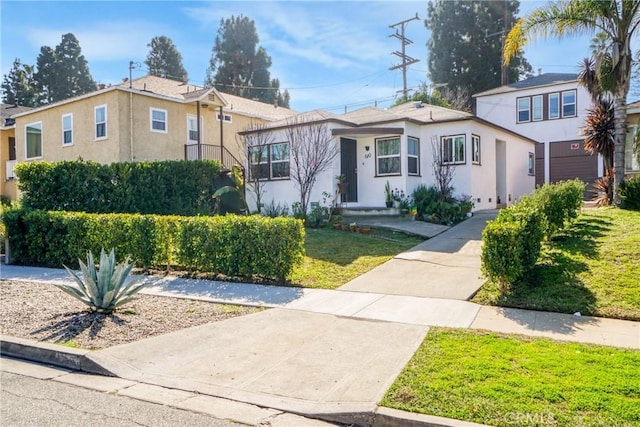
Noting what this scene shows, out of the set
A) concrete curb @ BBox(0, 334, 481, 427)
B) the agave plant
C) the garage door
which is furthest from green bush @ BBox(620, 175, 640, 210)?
the agave plant

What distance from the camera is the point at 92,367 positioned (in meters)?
5.14

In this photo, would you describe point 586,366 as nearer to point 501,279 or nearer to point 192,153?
point 501,279

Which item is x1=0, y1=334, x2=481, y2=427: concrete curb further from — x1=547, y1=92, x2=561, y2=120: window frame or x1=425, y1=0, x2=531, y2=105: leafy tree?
x1=425, y1=0, x2=531, y2=105: leafy tree

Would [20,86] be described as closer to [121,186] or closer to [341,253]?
[121,186]

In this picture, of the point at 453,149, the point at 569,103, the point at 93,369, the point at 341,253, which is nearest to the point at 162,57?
the point at 569,103

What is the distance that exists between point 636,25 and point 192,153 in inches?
735

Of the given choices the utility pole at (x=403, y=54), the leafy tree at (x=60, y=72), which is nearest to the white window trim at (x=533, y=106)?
the utility pole at (x=403, y=54)

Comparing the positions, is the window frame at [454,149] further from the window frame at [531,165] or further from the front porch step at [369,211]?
the window frame at [531,165]

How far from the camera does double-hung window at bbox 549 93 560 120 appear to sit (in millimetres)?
26781

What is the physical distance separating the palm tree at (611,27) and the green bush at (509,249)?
28.1ft

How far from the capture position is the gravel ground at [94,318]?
238 inches

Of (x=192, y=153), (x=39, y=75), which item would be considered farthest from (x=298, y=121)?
(x=39, y=75)

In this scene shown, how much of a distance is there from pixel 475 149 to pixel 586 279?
1096 cm

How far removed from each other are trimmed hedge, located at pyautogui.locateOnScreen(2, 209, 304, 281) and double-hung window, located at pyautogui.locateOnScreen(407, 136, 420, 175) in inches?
365
